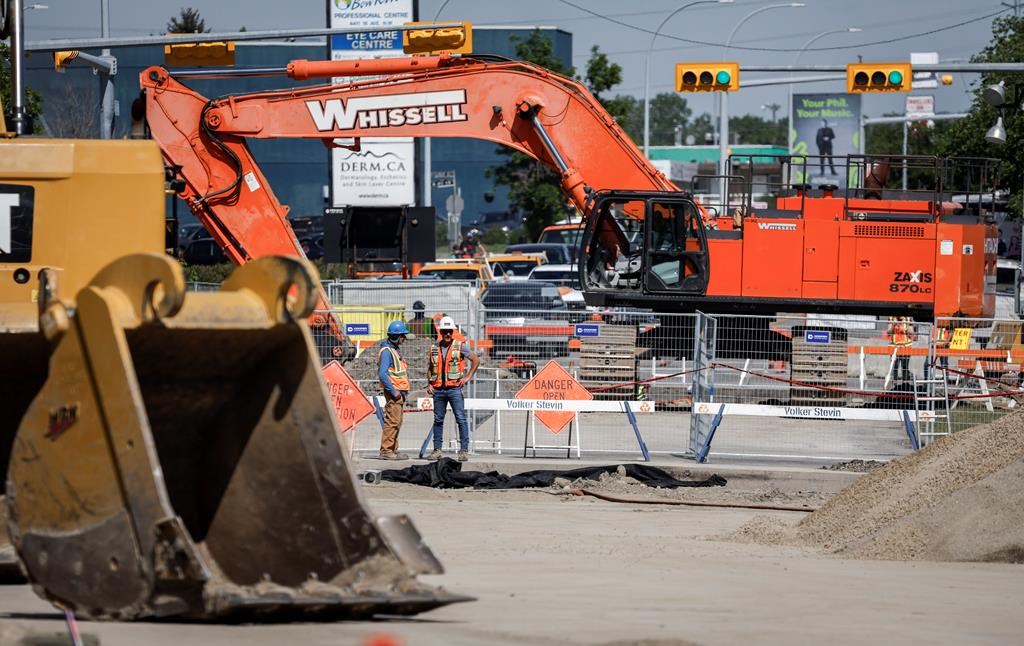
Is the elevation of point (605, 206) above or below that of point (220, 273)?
→ above

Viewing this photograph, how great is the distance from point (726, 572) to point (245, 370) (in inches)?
141

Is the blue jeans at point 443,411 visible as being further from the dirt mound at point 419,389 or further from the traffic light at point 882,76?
the traffic light at point 882,76

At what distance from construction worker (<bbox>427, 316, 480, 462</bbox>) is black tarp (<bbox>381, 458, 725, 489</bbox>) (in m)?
1.15

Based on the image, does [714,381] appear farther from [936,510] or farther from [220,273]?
[220,273]

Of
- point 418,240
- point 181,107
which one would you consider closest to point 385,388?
point 181,107

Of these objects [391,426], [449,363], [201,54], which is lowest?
[391,426]

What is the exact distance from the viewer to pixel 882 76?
2781 cm

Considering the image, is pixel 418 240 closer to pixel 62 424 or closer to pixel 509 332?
pixel 509 332

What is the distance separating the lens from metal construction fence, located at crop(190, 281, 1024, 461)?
17562 millimetres

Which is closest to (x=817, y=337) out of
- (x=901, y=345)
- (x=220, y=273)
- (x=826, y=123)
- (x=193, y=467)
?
(x=901, y=345)

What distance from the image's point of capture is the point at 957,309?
22125 millimetres

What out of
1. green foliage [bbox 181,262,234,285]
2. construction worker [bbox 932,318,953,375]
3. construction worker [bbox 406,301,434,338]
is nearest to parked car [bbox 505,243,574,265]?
green foliage [bbox 181,262,234,285]

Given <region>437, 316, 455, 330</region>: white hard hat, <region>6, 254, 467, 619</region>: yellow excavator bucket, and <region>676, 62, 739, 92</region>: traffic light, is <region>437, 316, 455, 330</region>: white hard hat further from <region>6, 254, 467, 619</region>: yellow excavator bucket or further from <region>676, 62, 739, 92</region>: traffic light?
<region>676, 62, 739, 92</region>: traffic light

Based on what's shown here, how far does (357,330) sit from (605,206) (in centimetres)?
445
